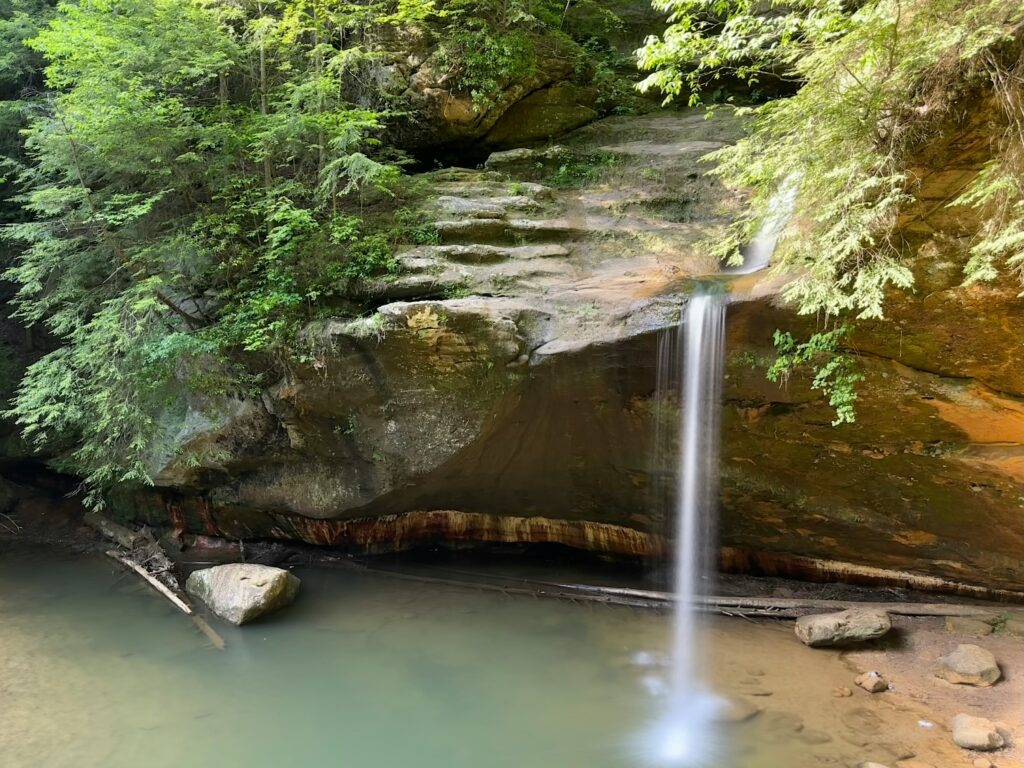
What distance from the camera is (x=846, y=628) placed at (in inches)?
255

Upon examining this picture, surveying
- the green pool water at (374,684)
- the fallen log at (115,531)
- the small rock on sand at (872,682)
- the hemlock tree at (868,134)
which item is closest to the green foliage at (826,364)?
the hemlock tree at (868,134)

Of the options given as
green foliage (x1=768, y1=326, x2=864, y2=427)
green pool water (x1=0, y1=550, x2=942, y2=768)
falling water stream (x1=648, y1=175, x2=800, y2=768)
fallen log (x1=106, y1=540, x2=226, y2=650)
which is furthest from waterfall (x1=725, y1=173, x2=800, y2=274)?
fallen log (x1=106, y1=540, x2=226, y2=650)

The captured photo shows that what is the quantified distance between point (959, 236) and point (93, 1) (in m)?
10.3

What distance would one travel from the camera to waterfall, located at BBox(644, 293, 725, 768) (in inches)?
211

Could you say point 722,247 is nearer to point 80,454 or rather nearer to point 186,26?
point 186,26

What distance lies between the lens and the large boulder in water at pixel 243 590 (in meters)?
7.49

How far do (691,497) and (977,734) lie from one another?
3.38m

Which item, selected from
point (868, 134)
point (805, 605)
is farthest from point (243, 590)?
point (868, 134)

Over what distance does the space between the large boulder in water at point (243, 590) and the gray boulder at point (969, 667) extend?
7538 mm

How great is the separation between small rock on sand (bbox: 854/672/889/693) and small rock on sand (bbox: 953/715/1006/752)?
0.69 m

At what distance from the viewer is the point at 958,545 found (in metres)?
6.84

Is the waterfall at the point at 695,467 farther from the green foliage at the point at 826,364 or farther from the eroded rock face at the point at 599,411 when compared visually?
the green foliage at the point at 826,364

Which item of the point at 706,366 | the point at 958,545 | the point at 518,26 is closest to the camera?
the point at 706,366

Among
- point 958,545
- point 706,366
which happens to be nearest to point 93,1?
point 706,366
